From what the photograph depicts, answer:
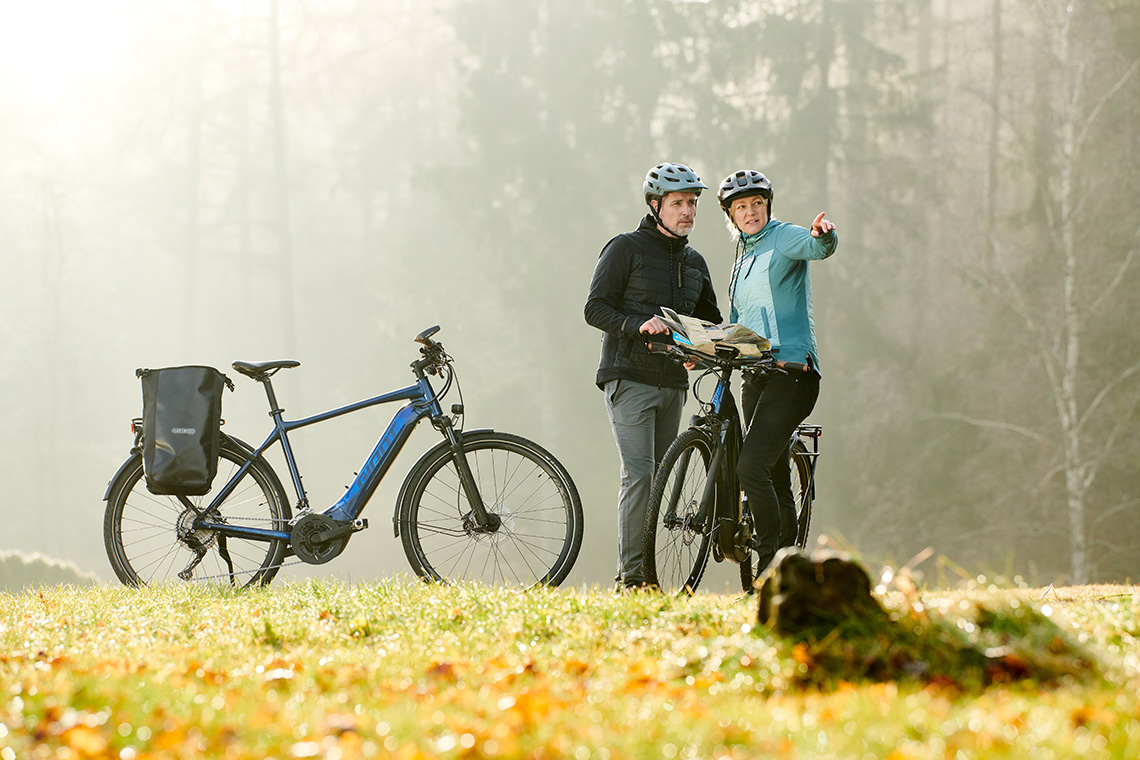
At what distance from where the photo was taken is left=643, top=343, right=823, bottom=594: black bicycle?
15.0 ft

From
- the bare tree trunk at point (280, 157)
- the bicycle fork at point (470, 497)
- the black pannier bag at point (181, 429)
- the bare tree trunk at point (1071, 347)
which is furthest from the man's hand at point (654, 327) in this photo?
the bare tree trunk at point (280, 157)

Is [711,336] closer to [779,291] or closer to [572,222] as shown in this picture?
[779,291]

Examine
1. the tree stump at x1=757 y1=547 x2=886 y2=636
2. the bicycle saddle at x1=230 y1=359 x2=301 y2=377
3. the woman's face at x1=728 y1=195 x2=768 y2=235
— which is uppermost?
the woman's face at x1=728 y1=195 x2=768 y2=235

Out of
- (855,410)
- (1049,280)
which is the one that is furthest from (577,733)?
(1049,280)

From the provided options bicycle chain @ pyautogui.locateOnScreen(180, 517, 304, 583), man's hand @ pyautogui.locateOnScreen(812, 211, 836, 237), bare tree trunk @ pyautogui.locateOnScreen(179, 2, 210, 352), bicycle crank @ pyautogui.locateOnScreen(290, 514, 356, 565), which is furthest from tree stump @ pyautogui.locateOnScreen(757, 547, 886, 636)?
bare tree trunk @ pyautogui.locateOnScreen(179, 2, 210, 352)

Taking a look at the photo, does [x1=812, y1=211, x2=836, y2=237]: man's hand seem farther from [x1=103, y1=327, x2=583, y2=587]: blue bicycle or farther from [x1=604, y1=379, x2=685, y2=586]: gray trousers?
[x1=103, y1=327, x2=583, y2=587]: blue bicycle

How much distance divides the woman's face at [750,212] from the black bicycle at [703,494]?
615mm

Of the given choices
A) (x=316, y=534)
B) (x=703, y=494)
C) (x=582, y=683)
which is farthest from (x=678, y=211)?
(x=582, y=683)

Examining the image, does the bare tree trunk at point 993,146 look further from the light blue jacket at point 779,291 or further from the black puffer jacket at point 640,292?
the light blue jacket at point 779,291

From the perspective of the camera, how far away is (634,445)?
16.1 ft

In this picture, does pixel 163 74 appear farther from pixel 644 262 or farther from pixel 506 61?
pixel 644 262

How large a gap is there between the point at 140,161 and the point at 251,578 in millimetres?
29593

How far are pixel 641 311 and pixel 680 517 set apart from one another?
1036mm

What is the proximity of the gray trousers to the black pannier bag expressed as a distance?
2118mm
